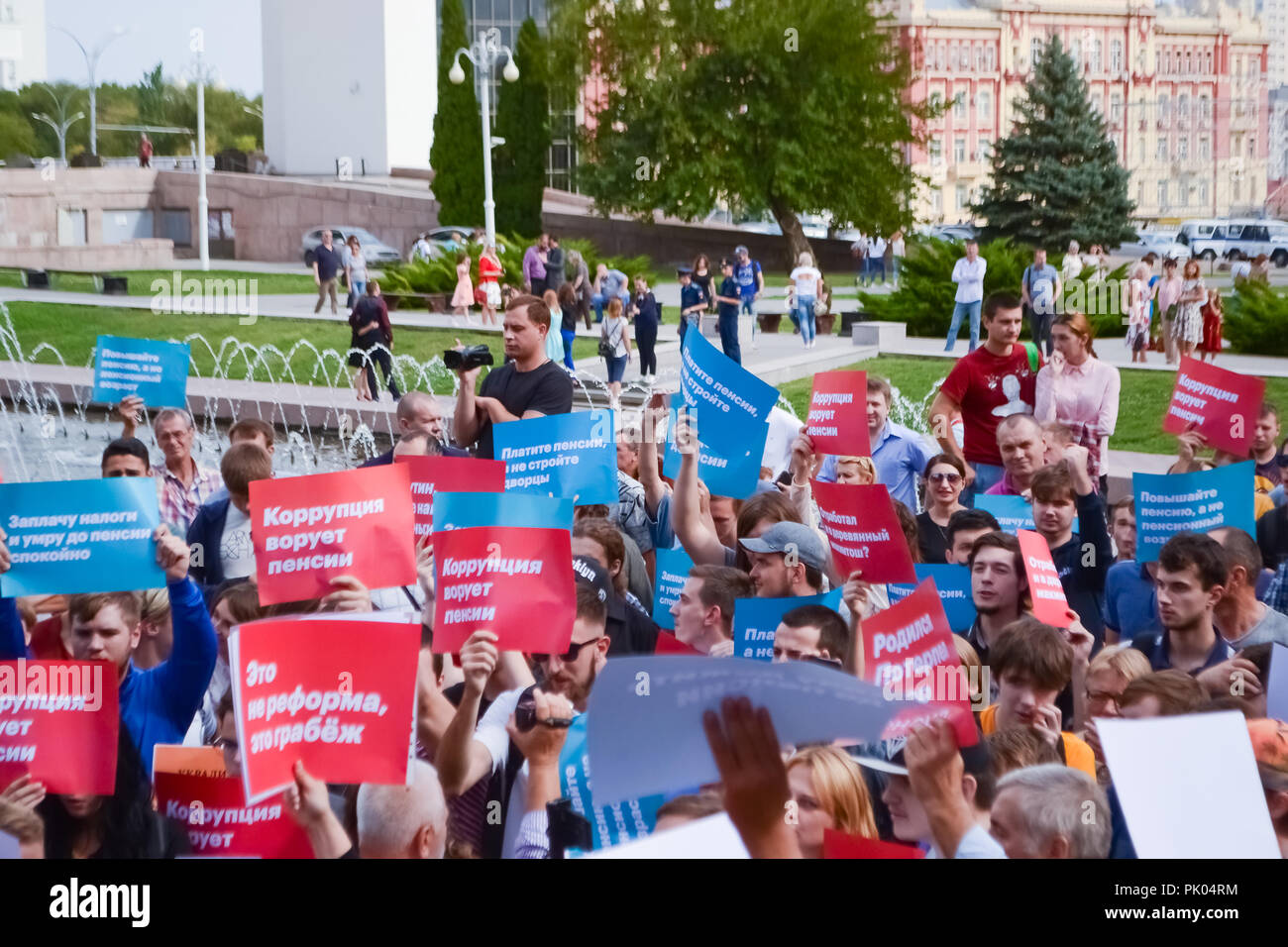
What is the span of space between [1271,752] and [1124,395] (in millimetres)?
14405

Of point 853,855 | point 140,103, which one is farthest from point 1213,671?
point 140,103

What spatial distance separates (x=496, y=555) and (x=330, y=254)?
2276 cm

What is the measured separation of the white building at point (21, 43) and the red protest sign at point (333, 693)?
64509 millimetres

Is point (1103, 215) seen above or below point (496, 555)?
above

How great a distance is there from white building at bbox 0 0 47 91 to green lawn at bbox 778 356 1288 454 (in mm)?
50891

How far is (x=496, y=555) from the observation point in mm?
4043

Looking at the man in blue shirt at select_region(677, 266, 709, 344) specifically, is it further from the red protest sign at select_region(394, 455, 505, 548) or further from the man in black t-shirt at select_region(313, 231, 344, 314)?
the red protest sign at select_region(394, 455, 505, 548)

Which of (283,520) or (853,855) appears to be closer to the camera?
(853,855)

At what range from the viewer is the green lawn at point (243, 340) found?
2056cm

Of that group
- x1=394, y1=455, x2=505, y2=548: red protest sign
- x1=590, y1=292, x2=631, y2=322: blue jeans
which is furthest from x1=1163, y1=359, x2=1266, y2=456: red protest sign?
x1=590, y1=292, x2=631, y2=322: blue jeans

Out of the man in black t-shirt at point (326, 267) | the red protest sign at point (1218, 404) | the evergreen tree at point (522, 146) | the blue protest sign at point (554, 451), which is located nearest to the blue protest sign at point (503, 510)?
the blue protest sign at point (554, 451)

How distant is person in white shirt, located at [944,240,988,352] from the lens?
21.3 m

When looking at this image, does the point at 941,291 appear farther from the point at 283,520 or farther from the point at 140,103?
the point at 140,103

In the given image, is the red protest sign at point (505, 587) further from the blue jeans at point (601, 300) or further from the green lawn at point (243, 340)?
the blue jeans at point (601, 300)
